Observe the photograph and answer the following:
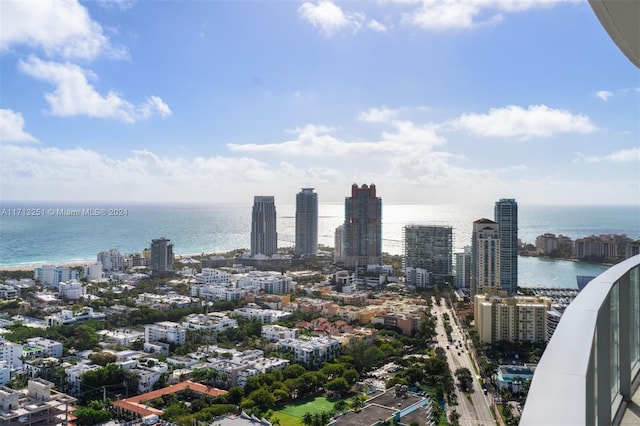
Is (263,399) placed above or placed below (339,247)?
below

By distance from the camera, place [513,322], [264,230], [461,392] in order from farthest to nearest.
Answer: [264,230]
[513,322]
[461,392]

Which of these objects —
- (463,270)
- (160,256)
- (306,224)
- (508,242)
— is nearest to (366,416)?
(508,242)

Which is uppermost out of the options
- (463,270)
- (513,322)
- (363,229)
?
(363,229)

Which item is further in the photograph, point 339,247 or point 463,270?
point 339,247

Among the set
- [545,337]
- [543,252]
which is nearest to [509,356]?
[545,337]

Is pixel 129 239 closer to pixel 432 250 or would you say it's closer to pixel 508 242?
pixel 432 250

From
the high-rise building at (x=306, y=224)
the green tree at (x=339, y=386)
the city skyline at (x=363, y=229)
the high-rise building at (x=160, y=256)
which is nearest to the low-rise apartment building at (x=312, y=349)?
the green tree at (x=339, y=386)
